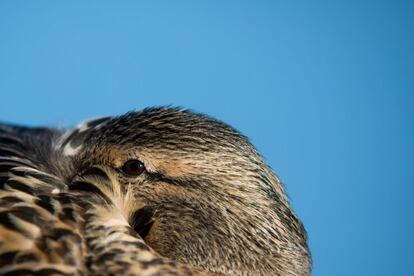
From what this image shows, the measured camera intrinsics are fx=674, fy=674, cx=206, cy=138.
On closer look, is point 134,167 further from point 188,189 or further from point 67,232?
point 67,232

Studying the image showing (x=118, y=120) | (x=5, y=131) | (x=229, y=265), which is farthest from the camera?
(x=5, y=131)

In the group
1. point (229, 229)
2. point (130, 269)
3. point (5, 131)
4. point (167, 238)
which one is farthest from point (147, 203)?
point (5, 131)

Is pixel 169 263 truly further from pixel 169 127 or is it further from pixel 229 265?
pixel 169 127

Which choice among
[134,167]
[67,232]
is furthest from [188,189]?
[67,232]

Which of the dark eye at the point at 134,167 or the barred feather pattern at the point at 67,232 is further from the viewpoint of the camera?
the dark eye at the point at 134,167

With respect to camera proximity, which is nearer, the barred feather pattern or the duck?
the barred feather pattern

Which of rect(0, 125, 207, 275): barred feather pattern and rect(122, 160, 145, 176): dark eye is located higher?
rect(122, 160, 145, 176): dark eye

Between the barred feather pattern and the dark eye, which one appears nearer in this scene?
the barred feather pattern

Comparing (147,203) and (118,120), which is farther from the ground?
(118,120)
